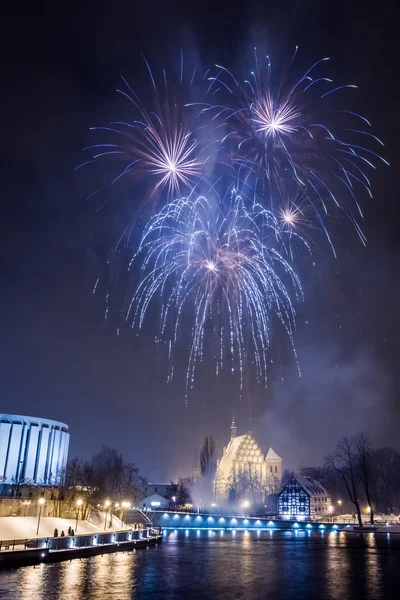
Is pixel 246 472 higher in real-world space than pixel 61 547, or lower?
higher

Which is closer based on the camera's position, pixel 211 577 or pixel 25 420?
pixel 211 577

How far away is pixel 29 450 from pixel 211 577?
277 feet

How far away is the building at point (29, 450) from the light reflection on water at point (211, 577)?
210 feet

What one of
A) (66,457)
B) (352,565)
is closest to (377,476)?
(66,457)

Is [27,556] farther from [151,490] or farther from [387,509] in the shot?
[151,490]

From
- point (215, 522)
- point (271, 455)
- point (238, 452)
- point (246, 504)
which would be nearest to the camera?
point (215, 522)

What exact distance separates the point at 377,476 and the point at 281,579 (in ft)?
322

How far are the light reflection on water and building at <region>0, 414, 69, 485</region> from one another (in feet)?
210

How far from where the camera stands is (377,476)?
393 feet

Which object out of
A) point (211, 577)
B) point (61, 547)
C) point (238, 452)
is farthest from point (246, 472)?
point (211, 577)

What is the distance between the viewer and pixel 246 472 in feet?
419

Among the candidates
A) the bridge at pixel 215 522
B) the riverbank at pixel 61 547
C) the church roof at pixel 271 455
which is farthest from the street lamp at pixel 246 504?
the riverbank at pixel 61 547

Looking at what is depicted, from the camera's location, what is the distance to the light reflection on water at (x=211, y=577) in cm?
2519

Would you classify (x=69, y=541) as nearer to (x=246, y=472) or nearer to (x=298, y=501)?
(x=298, y=501)
